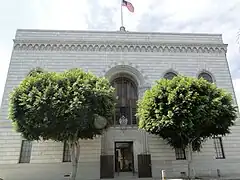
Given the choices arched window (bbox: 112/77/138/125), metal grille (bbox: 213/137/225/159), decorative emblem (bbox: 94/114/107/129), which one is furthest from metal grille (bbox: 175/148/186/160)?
decorative emblem (bbox: 94/114/107/129)

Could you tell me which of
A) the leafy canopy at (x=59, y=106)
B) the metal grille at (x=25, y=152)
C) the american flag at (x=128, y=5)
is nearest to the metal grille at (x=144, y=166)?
the leafy canopy at (x=59, y=106)

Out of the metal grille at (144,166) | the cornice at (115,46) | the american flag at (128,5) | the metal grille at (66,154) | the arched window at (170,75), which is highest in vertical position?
the american flag at (128,5)

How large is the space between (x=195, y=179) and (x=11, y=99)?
14.8 metres

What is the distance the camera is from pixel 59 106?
13.5 m

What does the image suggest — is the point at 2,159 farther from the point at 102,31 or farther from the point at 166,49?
the point at 166,49

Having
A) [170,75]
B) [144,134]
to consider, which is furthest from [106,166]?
[170,75]

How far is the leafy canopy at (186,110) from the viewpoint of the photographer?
1437 centimetres

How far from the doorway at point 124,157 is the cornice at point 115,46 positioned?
9634mm

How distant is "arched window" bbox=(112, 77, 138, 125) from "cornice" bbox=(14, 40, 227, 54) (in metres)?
3.42

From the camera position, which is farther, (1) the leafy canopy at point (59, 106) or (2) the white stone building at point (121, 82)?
(2) the white stone building at point (121, 82)

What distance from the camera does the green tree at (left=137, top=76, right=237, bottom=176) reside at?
47.1 ft

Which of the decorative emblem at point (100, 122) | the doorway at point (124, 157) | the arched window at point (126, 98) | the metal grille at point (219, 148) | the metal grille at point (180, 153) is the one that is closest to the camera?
the decorative emblem at point (100, 122)

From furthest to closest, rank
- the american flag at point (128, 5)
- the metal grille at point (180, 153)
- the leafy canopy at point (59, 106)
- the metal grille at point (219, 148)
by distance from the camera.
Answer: the american flag at point (128, 5) → the metal grille at point (219, 148) → the metal grille at point (180, 153) → the leafy canopy at point (59, 106)

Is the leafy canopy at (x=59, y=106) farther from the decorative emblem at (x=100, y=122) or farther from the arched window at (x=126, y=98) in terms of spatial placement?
the arched window at (x=126, y=98)
